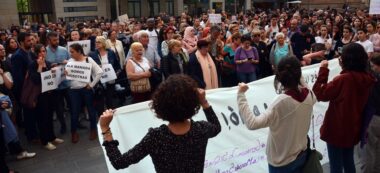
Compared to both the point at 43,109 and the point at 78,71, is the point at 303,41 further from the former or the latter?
the point at 43,109

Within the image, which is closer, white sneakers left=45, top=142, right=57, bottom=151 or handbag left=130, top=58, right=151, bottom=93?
white sneakers left=45, top=142, right=57, bottom=151

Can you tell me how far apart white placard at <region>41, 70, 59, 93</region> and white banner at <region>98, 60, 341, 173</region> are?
268 cm

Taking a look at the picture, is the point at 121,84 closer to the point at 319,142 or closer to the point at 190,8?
the point at 319,142

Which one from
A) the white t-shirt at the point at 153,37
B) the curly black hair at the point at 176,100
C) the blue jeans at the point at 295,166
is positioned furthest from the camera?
the white t-shirt at the point at 153,37

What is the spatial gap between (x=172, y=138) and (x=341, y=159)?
7.03 feet

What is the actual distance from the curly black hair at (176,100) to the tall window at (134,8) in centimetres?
3387

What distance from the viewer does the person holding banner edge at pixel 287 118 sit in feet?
8.99

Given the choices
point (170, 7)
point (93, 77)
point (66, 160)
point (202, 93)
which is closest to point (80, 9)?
point (170, 7)

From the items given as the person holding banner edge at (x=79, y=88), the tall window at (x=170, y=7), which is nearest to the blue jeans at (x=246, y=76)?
the person holding banner edge at (x=79, y=88)

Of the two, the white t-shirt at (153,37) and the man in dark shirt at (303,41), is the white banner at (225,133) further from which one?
the white t-shirt at (153,37)

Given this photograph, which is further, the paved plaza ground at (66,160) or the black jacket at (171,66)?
the black jacket at (171,66)

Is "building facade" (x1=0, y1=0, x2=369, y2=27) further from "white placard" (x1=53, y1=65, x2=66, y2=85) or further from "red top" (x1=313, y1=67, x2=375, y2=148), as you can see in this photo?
"red top" (x1=313, y1=67, x2=375, y2=148)

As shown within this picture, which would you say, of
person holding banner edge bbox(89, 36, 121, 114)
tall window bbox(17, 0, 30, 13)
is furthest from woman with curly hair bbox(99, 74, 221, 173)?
tall window bbox(17, 0, 30, 13)

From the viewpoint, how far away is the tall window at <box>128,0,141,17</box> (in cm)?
3504
